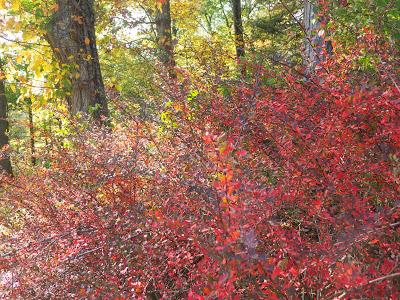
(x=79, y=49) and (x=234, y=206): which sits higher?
(x=79, y=49)

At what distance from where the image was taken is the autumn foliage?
67.5 inches

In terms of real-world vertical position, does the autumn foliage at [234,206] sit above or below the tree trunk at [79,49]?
below

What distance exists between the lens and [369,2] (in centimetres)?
375

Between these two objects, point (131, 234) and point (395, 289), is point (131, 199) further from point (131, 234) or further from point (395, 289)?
point (395, 289)

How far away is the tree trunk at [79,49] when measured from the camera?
19.0 feet

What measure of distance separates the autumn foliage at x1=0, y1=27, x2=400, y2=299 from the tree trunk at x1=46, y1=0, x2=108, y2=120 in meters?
2.27

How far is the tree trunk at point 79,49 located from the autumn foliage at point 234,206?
227 cm

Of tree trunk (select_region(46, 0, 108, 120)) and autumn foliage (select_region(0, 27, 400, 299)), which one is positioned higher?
tree trunk (select_region(46, 0, 108, 120))

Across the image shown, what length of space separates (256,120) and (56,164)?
5.61 feet

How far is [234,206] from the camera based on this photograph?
1.73m

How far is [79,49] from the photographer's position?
19.3 ft

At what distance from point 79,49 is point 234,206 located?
470 cm

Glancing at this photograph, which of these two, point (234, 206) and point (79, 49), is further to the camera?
point (79, 49)

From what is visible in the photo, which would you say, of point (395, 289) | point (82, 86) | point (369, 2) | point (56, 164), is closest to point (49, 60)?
point (82, 86)
